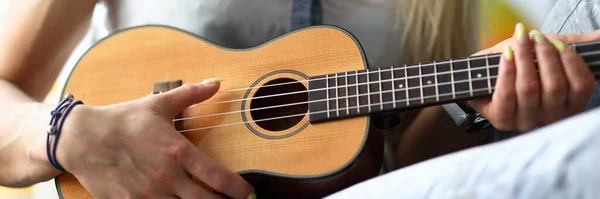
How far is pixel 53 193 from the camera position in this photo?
1.22m

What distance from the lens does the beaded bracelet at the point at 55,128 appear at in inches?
29.9

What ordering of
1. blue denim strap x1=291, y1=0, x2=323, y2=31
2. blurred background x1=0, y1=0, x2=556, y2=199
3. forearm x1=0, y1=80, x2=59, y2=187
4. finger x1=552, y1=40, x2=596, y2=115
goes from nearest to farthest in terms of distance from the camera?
finger x1=552, y1=40, x2=596, y2=115 < forearm x1=0, y1=80, x2=59, y2=187 < blue denim strap x1=291, y1=0, x2=323, y2=31 < blurred background x1=0, y1=0, x2=556, y2=199

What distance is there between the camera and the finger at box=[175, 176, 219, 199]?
72 centimetres

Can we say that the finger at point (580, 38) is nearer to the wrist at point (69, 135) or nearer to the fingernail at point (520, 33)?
the fingernail at point (520, 33)

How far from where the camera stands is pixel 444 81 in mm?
640

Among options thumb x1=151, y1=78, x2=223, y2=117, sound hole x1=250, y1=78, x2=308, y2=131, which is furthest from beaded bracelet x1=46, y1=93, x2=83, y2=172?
sound hole x1=250, y1=78, x2=308, y2=131

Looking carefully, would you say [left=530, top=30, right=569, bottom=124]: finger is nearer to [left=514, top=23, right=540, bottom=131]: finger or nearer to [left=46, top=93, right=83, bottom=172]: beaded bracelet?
[left=514, top=23, right=540, bottom=131]: finger

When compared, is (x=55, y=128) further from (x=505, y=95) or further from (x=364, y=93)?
(x=505, y=95)

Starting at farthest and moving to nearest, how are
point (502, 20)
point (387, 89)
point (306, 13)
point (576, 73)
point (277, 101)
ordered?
point (502, 20) < point (306, 13) < point (277, 101) < point (387, 89) < point (576, 73)

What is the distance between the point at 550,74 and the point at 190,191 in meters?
0.50

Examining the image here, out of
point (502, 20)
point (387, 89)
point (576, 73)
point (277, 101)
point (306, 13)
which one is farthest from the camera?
point (502, 20)

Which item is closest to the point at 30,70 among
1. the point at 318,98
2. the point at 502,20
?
the point at 318,98

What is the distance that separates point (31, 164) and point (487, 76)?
71cm

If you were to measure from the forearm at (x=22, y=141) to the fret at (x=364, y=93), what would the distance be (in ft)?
1.64
